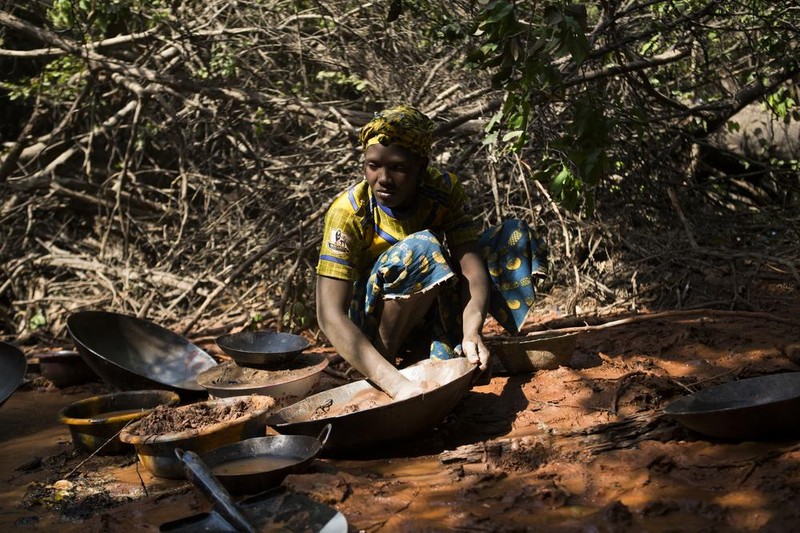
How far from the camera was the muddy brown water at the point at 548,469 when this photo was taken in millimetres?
2082

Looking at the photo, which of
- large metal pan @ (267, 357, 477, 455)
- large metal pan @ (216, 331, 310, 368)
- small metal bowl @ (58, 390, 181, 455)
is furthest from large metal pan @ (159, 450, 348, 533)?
large metal pan @ (216, 331, 310, 368)

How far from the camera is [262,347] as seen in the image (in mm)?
3887

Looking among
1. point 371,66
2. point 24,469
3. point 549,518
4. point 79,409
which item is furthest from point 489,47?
point 371,66

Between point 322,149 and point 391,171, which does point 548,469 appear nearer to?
point 391,171

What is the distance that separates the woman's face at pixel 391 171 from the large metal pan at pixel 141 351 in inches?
57.0

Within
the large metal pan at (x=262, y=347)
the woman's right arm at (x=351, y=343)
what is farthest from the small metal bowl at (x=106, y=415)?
the woman's right arm at (x=351, y=343)

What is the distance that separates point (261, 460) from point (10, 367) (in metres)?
1.82

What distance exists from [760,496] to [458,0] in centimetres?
369

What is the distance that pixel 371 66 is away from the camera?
225 inches

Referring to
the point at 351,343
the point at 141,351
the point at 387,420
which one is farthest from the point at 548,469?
the point at 141,351

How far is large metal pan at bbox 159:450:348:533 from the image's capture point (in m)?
2.02

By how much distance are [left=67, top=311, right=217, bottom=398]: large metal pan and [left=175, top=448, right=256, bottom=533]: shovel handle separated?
1.66m

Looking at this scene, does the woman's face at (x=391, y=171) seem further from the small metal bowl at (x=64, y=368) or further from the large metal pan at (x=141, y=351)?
the small metal bowl at (x=64, y=368)

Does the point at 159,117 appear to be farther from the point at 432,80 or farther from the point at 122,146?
the point at 432,80
